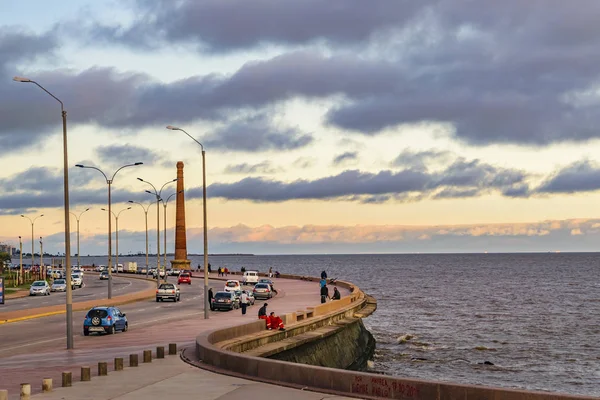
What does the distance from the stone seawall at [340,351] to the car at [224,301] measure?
9.98 m

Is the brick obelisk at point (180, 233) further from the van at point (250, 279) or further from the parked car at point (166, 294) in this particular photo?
the parked car at point (166, 294)

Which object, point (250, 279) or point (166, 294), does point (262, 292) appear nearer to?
point (166, 294)

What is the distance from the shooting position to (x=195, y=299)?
76125mm

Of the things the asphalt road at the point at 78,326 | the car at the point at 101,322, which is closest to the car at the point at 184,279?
the asphalt road at the point at 78,326

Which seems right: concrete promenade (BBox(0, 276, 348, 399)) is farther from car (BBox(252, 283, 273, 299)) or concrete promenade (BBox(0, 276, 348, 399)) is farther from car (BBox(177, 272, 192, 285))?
car (BBox(177, 272, 192, 285))

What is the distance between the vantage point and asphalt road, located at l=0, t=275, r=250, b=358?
123ft

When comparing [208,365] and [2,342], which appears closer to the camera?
[208,365]

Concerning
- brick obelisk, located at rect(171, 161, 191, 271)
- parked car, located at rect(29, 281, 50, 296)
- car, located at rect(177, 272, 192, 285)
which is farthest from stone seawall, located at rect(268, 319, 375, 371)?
brick obelisk, located at rect(171, 161, 191, 271)

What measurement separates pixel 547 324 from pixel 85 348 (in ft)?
191

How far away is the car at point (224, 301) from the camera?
6088cm

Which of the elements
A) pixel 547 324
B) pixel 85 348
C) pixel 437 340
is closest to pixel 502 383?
pixel 437 340

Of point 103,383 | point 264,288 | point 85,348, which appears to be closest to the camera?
point 103,383

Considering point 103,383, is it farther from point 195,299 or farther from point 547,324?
point 547,324

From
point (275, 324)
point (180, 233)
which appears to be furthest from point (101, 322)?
point (180, 233)
